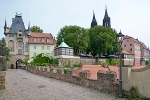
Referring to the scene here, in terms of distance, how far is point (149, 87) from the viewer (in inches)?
280

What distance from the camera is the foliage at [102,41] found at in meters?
48.7

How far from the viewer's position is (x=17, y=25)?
5478cm

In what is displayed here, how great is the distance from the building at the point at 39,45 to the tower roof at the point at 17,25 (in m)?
3.79

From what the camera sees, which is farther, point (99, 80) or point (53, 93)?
point (99, 80)

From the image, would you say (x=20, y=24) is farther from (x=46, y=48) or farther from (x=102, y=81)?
(x=102, y=81)

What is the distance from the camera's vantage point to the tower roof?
176 ft

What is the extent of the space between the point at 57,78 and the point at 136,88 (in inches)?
427

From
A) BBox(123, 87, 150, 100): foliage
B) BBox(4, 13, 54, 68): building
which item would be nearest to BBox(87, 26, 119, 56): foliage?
BBox(4, 13, 54, 68): building

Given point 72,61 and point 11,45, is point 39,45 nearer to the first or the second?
point 11,45

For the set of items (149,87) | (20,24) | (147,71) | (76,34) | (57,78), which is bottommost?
(57,78)

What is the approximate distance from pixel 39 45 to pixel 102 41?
63.7ft

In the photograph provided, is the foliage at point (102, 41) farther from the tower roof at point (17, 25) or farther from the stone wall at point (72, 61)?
the tower roof at point (17, 25)

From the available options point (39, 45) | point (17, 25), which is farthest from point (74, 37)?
point (17, 25)

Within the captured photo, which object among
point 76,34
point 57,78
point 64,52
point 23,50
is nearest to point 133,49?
point 76,34
